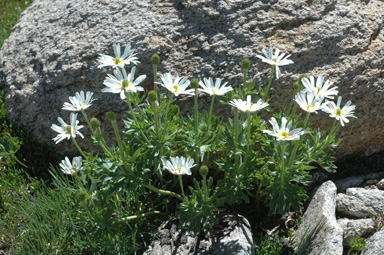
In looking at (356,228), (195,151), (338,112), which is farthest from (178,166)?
(356,228)

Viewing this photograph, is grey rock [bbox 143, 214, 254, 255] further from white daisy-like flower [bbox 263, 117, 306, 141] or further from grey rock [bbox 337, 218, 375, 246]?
white daisy-like flower [bbox 263, 117, 306, 141]

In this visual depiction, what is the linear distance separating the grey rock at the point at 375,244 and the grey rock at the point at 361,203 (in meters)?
0.32

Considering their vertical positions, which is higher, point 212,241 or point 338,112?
point 338,112

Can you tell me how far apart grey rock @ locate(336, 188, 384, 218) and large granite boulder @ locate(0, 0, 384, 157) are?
526 mm

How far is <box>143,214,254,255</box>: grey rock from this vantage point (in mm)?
3201

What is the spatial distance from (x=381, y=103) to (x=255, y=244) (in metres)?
1.69

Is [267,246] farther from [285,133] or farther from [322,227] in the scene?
[285,133]

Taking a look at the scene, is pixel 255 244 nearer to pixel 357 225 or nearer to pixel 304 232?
pixel 304 232

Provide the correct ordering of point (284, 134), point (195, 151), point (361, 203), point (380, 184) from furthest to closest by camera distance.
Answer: point (380, 184) < point (361, 203) < point (195, 151) < point (284, 134)

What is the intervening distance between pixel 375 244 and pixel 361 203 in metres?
0.53

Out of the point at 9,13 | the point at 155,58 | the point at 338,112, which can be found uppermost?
the point at 155,58

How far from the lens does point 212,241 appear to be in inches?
130

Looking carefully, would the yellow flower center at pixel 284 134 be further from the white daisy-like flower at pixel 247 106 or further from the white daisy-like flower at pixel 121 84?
the white daisy-like flower at pixel 121 84

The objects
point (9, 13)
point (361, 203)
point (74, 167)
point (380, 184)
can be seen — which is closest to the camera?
point (74, 167)
